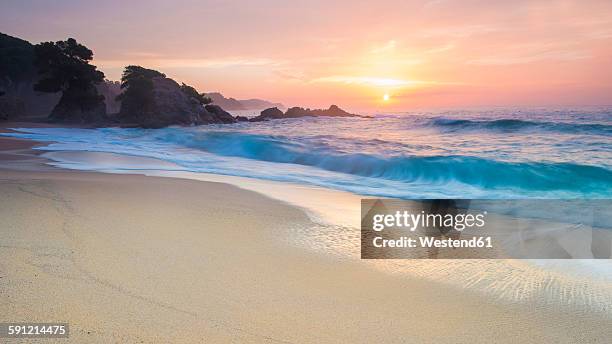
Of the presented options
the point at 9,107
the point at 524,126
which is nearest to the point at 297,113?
the point at 9,107

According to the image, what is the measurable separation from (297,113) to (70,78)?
27.4 metres

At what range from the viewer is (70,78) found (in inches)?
1320

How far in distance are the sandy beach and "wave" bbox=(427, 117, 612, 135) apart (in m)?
21.3

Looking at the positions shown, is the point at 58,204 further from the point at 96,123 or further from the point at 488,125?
the point at 96,123

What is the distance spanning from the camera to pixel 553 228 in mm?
5512

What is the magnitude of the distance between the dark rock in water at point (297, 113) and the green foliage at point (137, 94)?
12.3m

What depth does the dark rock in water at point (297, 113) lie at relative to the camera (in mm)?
48456

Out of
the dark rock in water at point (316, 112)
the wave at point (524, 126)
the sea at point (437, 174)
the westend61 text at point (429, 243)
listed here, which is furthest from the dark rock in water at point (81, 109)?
the westend61 text at point (429, 243)

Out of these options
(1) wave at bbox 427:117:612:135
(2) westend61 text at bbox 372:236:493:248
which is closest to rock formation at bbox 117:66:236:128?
(1) wave at bbox 427:117:612:135

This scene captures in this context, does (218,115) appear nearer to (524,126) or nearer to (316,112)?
(316,112)

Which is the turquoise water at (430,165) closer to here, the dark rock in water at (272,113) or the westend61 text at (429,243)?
the westend61 text at (429,243)

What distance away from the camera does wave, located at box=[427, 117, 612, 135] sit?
21156mm

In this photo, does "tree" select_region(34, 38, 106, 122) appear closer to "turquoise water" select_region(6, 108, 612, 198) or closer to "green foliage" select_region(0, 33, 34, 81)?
"green foliage" select_region(0, 33, 34, 81)

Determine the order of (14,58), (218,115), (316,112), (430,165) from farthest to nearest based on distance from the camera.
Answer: (316,112), (218,115), (14,58), (430,165)
